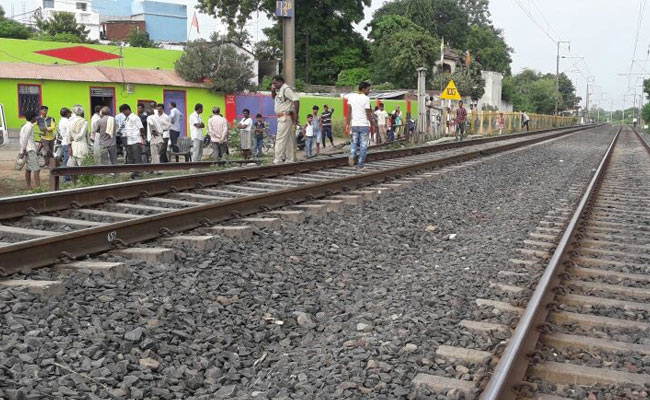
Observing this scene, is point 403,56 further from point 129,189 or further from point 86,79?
point 129,189

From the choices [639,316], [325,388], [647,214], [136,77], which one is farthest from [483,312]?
[136,77]

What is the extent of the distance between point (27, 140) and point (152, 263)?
8.22 m

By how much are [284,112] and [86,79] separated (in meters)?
17.1

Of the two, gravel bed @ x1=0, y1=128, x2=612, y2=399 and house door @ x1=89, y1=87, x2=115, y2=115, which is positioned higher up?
house door @ x1=89, y1=87, x2=115, y2=115

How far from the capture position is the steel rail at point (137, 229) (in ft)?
14.8

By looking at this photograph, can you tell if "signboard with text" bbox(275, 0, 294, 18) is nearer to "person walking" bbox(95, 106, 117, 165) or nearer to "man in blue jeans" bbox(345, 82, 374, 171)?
"man in blue jeans" bbox(345, 82, 374, 171)

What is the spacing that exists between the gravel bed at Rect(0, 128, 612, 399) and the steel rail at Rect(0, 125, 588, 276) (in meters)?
0.19

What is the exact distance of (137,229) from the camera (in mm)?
5617

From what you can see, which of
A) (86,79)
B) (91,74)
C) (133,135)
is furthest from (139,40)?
(133,135)

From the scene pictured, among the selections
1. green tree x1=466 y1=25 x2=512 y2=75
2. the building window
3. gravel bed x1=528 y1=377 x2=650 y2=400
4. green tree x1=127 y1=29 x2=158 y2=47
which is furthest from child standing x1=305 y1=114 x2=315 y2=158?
green tree x1=466 y1=25 x2=512 y2=75

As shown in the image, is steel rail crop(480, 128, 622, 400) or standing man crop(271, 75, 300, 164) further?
standing man crop(271, 75, 300, 164)

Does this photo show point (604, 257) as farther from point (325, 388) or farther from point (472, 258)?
point (325, 388)

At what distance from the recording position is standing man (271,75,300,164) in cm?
1242

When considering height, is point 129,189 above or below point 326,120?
below
